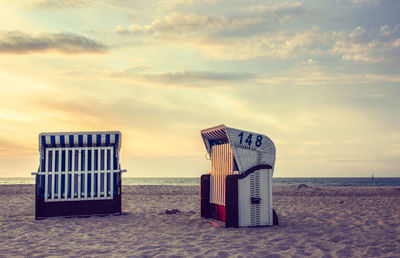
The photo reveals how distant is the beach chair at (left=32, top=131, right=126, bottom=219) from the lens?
11.0 m

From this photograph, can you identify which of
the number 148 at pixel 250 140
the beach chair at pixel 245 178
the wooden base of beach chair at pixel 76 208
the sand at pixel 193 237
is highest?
the number 148 at pixel 250 140

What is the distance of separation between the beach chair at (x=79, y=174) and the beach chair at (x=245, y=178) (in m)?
3.16

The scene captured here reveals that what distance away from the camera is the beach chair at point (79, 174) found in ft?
36.1

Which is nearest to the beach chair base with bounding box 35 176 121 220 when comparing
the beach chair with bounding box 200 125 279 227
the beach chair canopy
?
the beach chair with bounding box 200 125 279 227

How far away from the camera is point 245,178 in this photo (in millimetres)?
9148

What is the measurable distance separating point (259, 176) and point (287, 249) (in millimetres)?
2762

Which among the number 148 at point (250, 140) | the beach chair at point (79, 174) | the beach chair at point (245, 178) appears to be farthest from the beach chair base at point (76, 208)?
the number 148 at point (250, 140)

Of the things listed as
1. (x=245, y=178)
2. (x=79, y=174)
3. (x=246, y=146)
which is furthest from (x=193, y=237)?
(x=79, y=174)

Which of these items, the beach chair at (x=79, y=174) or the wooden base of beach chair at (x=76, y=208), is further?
the beach chair at (x=79, y=174)

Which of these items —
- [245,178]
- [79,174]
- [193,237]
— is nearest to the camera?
[193,237]

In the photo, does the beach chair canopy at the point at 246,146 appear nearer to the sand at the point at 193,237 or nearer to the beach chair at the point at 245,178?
the beach chair at the point at 245,178

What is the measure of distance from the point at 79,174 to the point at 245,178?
191 inches

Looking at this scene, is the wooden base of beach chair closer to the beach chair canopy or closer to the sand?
the sand

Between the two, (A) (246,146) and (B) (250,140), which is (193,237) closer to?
(A) (246,146)
